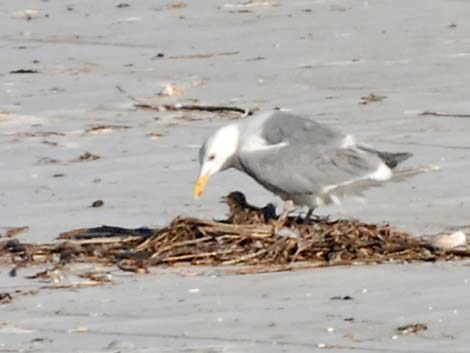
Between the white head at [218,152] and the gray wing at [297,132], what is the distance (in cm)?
13

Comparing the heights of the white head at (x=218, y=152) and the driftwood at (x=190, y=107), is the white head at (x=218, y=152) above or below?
above

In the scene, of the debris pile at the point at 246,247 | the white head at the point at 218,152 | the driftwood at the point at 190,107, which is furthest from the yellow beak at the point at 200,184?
the driftwood at the point at 190,107

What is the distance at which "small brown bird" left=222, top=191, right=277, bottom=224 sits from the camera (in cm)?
746

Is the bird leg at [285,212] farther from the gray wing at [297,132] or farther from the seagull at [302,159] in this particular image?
the gray wing at [297,132]

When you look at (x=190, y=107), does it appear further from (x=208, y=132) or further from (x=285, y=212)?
(x=285, y=212)

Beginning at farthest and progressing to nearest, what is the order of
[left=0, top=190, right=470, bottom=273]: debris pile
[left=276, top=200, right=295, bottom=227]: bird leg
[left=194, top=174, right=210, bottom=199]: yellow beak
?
[left=194, top=174, right=210, bottom=199]: yellow beak, [left=276, top=200, right=295, bottom=227]: bird leg, [left=0, top=190, right=470, bottom=273]: debris pile

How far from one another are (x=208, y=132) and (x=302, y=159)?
2.57m

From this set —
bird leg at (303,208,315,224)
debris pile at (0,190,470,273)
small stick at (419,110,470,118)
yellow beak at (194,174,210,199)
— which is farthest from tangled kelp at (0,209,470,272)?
small stick at (419,110,470,118)

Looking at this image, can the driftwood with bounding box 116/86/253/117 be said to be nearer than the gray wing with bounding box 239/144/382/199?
No

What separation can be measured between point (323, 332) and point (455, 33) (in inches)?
276

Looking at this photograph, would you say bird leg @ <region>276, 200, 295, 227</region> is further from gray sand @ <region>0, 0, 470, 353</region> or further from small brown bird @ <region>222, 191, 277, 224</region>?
gray sand @ <region>0, 0, 470, 353</region>

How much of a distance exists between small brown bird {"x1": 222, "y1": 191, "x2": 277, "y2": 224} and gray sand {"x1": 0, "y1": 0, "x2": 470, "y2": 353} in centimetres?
53

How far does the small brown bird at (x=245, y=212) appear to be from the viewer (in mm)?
7461

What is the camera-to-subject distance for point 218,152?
301 inches
